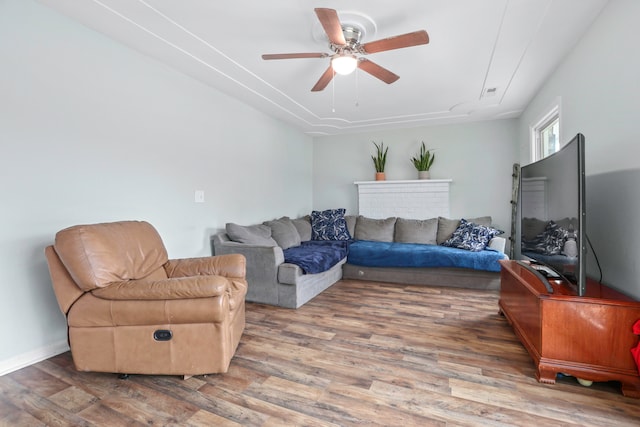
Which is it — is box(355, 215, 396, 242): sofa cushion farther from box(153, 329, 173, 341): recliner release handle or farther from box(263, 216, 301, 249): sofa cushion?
box(153, 329, 173, 341): recliner release handle

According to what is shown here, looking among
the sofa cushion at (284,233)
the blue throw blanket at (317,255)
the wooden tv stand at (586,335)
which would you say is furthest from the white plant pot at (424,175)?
the wooden tv stand at (586,335)

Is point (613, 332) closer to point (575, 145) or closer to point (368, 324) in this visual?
point (575, 145)

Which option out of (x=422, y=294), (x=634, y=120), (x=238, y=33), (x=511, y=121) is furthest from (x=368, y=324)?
(x=511, y=121)

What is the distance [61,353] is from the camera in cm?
221

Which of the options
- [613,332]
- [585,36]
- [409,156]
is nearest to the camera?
[613,332]

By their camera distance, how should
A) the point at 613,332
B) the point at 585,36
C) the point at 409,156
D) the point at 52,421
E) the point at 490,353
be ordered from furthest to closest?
the point at 409,156 < the point at 585,36 < the point at 490,353 < the point at 613,332 < the point at 52,421

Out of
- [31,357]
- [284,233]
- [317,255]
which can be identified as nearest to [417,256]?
[317,255]

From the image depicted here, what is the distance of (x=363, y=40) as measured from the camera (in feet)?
8.20

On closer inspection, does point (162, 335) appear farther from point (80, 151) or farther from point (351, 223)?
point (351, 223)

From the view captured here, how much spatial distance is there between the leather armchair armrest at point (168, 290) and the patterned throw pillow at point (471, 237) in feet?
11.5

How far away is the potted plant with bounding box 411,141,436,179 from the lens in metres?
5.18

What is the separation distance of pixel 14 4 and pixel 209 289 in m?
2.25

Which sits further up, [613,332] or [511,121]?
[511,121]

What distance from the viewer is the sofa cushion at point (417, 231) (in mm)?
4723
